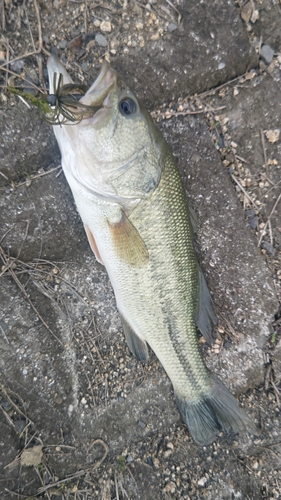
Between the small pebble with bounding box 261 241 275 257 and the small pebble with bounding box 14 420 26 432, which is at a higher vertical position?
the small pebble with bounding box 261 241 275 257

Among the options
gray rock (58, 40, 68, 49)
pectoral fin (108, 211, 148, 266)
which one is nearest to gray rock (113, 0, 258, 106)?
gray rock (58, 40, 68, 49)

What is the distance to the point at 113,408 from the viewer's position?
256 centimetres

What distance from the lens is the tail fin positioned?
7.89ft

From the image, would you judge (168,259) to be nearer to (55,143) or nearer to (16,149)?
(55,143)

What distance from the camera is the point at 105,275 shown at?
2.61 m

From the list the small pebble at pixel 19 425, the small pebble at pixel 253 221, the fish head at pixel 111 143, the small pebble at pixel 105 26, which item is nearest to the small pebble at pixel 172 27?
the small pebble at pixel 105 26

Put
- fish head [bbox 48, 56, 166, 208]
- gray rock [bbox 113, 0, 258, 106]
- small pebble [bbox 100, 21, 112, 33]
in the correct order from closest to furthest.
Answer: fish head [bbox 48, 56, 166, 208] < small pebble [bbox 100, 21, 112, 33] < gray rock [bbox 113, 0, 258, 106]

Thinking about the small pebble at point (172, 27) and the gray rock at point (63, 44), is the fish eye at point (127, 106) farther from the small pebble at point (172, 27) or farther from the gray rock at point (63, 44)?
the small pebble at point (172, 27)

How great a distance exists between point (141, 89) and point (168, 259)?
1.41 m

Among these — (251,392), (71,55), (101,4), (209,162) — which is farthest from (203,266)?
(101,4)

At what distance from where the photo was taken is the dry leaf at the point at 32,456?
7.40 feet

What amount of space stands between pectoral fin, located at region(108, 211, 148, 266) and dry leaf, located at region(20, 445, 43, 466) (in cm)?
163

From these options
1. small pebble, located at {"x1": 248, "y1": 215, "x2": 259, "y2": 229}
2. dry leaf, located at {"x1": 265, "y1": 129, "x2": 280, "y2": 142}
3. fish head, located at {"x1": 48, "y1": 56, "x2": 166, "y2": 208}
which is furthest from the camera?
small pebble, located at {"x1": 248, "y1": 215, "x2": 259, "y2": 229}

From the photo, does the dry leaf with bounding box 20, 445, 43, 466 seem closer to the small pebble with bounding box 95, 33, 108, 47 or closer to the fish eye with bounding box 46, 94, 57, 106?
the fish eye with bounding box 46, 94, 57, 106
